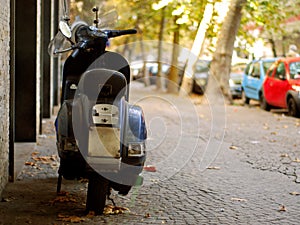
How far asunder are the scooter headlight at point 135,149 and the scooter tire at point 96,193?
1.22 ft

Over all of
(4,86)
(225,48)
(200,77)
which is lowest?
(200,77)

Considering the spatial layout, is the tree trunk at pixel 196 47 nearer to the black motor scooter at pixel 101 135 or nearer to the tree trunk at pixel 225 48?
the tree trunk at pixel 225 48

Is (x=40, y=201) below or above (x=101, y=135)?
below

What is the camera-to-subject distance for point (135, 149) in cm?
573

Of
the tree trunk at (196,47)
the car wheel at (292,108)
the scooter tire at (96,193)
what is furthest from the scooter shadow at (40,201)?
the tree trunk at (196,47)

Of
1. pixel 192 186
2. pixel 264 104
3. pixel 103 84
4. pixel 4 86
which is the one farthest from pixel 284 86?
pixel 103 84

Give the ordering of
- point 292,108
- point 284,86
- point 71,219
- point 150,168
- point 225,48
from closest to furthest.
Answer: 1. point 71,219
2. point 150,168
3. point 292,108
4. point 284,86
5. point 225,48

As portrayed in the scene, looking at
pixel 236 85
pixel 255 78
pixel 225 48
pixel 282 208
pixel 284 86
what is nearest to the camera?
pixel 282 208

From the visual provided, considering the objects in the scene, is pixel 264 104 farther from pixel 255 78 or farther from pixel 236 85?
pixel 236 85

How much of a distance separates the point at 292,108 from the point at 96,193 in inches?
472

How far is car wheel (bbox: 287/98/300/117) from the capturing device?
16384 mm

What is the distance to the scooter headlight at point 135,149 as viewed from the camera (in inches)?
224

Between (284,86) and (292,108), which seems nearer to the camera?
(292,108)

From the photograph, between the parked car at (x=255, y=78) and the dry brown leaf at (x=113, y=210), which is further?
the parked car at (x=255, y=78)
